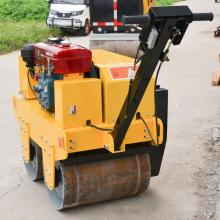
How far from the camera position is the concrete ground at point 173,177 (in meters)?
4.52

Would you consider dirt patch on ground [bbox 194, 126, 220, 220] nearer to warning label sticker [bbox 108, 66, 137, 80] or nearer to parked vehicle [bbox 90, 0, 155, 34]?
warning label sticker [bbox 108, 66, 137, 80]

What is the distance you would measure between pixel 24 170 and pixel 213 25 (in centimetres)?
1622

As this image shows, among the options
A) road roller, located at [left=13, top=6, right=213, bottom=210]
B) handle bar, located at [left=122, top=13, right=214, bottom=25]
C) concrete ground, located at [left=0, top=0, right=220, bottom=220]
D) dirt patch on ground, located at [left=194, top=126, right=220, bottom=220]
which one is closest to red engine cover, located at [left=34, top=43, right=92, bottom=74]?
road roller, located at [left=13, top=6, right=213, bottom=210]

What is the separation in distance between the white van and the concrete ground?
877 centimetres

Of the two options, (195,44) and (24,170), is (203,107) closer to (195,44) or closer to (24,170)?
(24,170)

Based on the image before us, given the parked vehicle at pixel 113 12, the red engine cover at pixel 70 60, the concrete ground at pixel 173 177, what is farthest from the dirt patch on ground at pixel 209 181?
the parked vehicle at pixel 113 12

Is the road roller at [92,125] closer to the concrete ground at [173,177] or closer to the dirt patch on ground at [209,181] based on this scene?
the concrete ground at [173,177]

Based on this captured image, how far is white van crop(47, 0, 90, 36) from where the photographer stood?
1786 cm

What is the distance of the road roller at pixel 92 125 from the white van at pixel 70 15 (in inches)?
522

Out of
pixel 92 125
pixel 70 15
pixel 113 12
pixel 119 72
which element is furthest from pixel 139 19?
pixel 70 15

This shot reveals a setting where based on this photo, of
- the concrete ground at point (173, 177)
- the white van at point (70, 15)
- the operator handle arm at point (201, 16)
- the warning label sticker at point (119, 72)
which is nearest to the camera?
the operator handle arm at point (201, 16)

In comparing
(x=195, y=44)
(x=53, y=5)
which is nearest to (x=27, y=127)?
(x=195, y=44)

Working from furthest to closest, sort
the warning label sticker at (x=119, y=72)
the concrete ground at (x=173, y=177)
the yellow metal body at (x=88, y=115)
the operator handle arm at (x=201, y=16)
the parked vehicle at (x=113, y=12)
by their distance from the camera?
the parked vehicle at (x=113, y=12) → the concrete ground at (x=173, y=177) → the warning label sticker at (x=119, y=72) → the yellow metal body at (x=88, y=115) → the operator handle arm at (x=201, y=16)

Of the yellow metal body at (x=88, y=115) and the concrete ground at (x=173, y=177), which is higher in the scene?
the yellow metal body at (x=88, y=115)
